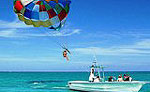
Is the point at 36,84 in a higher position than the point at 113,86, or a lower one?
lower

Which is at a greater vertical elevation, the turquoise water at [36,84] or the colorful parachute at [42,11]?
the colorful parachute at [42,11]

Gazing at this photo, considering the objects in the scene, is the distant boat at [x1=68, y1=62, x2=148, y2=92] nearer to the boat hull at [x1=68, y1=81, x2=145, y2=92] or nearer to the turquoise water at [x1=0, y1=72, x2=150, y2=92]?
the boat hull at [x1=68, y1=81, x2=145, y2=92]

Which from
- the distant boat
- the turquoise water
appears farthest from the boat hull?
the turquoise water

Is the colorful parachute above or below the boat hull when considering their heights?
above

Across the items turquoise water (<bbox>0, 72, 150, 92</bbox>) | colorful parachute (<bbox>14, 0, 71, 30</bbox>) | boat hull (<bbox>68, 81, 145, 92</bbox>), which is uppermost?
colorful parachute (<bbox>14, 0, 71, 30</bbox>)

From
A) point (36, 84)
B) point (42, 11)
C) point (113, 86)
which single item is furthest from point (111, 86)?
point (36, 84)

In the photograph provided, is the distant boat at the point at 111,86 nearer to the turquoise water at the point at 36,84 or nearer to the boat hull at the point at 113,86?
the boat hull at the point at 113,86

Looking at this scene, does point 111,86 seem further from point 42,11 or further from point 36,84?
point 36,84

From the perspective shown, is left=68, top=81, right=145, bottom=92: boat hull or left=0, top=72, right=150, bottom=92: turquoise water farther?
left=0, top=72, right=150, bottom=92: turquoise water

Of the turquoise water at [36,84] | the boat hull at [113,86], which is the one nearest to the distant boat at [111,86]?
the boat hull at [113,86]

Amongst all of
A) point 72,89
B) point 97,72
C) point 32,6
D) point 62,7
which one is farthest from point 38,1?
point 72,89

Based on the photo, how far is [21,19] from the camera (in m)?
16.3

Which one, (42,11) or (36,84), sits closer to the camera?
(42,11)

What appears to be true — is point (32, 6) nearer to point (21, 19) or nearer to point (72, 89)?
point (21, 19)
